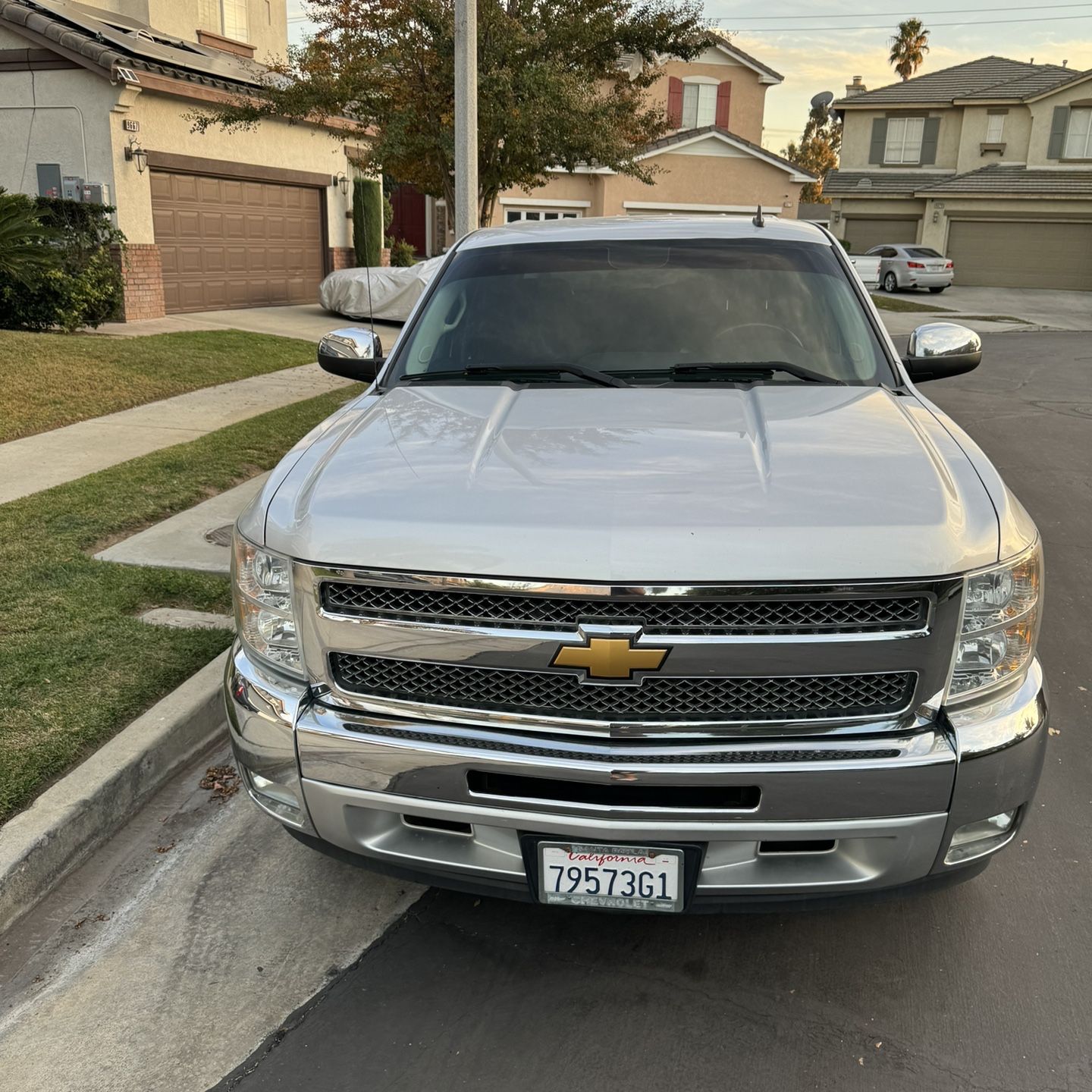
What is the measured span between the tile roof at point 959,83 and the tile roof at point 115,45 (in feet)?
97.8

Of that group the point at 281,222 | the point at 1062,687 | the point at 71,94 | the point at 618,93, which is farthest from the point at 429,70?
the point at 1062,687

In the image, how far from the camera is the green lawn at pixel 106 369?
378 inches

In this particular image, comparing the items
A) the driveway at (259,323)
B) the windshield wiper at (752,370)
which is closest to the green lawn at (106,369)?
the driveway at (259,323)

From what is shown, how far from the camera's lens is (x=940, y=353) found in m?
4.12

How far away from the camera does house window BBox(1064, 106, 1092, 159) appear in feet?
131

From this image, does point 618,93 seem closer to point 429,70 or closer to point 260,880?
point 429,70

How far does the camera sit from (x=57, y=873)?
10.7 feet

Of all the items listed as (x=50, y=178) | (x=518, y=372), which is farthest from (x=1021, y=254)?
(x=518, y=372)

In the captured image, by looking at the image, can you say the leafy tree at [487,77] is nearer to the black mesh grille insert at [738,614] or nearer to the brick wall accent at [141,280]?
the brick wall accent at [141,280]

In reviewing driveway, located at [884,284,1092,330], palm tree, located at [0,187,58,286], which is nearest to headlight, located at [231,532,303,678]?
palm tree, located at [0,187,58,286]

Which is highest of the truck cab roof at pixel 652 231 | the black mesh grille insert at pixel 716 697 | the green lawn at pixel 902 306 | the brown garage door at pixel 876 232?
the brown garage door at pixel 876 232

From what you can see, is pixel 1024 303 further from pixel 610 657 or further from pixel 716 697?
pixel 610 657

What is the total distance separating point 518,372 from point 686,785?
1.86 metres

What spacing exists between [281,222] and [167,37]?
4.96m
